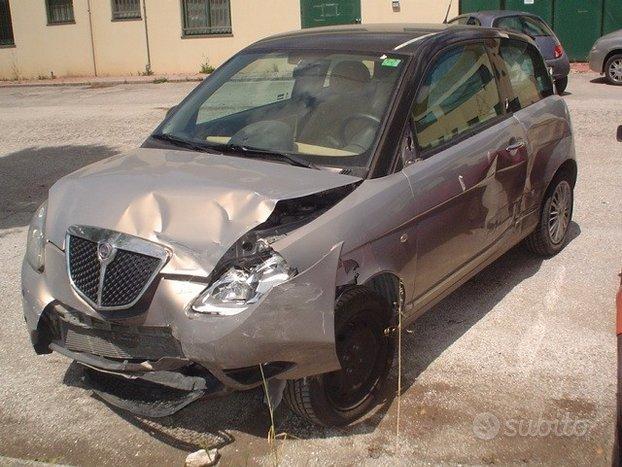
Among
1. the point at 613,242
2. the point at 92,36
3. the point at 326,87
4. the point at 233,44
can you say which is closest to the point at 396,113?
the point at 326,87

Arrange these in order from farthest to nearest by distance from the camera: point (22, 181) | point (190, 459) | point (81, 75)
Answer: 1. point (81, 75)
2. point (22, 181)
3. point (190, 459)

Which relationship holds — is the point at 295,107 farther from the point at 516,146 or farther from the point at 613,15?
the point at 613,15

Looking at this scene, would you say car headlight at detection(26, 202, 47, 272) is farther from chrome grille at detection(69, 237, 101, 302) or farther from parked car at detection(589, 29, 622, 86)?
parked car at detection(589, 29, 622, 86)

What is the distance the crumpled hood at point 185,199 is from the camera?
11.4 feet

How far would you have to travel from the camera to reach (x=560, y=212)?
6.05 metres

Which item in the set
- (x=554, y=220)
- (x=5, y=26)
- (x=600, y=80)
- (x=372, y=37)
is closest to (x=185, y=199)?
(x=372, y=37)

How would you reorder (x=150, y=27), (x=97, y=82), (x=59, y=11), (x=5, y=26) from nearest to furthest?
1. (x=97, y=82)
2. (x=150, y=27)
3. (x=59, y=11)
4. (x=5, y=26)

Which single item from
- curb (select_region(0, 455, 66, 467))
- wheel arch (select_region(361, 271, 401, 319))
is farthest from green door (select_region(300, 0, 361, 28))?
curb (select_region(0, 455, 66, 467))

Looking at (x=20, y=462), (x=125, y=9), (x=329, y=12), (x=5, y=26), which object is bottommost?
(x=20, y=462)

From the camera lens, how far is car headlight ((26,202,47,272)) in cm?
390

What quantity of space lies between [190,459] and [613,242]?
13.8 ft

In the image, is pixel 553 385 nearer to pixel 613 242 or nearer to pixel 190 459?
pixel 190 459

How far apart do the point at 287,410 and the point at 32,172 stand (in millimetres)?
6967

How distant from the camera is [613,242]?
6.41 m
